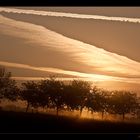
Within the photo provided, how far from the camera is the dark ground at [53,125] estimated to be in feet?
8.24

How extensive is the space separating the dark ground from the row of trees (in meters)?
0.12

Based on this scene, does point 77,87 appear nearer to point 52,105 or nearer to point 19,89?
point 52,105

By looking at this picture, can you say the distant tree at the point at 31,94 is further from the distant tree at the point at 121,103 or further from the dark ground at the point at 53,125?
the distant tree at the point at 121,103

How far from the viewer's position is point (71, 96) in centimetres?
295

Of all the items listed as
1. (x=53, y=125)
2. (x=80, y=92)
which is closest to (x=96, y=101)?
(x=80, y=92)

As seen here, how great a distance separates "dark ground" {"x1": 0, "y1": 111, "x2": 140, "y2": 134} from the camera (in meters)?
2.51

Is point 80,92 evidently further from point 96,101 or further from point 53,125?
point 53,125

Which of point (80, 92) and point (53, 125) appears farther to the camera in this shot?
point (80, 92)

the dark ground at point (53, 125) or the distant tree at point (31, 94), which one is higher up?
the distant tree at point (31, 94)

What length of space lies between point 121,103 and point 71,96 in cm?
48

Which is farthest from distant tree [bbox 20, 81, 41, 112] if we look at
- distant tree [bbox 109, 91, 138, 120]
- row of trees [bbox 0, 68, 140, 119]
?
distant tree [bbox 109, 91, 138, 120]

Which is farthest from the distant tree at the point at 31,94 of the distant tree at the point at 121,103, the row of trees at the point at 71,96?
the distant tree at the point at 121,103

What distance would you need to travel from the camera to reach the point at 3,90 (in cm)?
278
